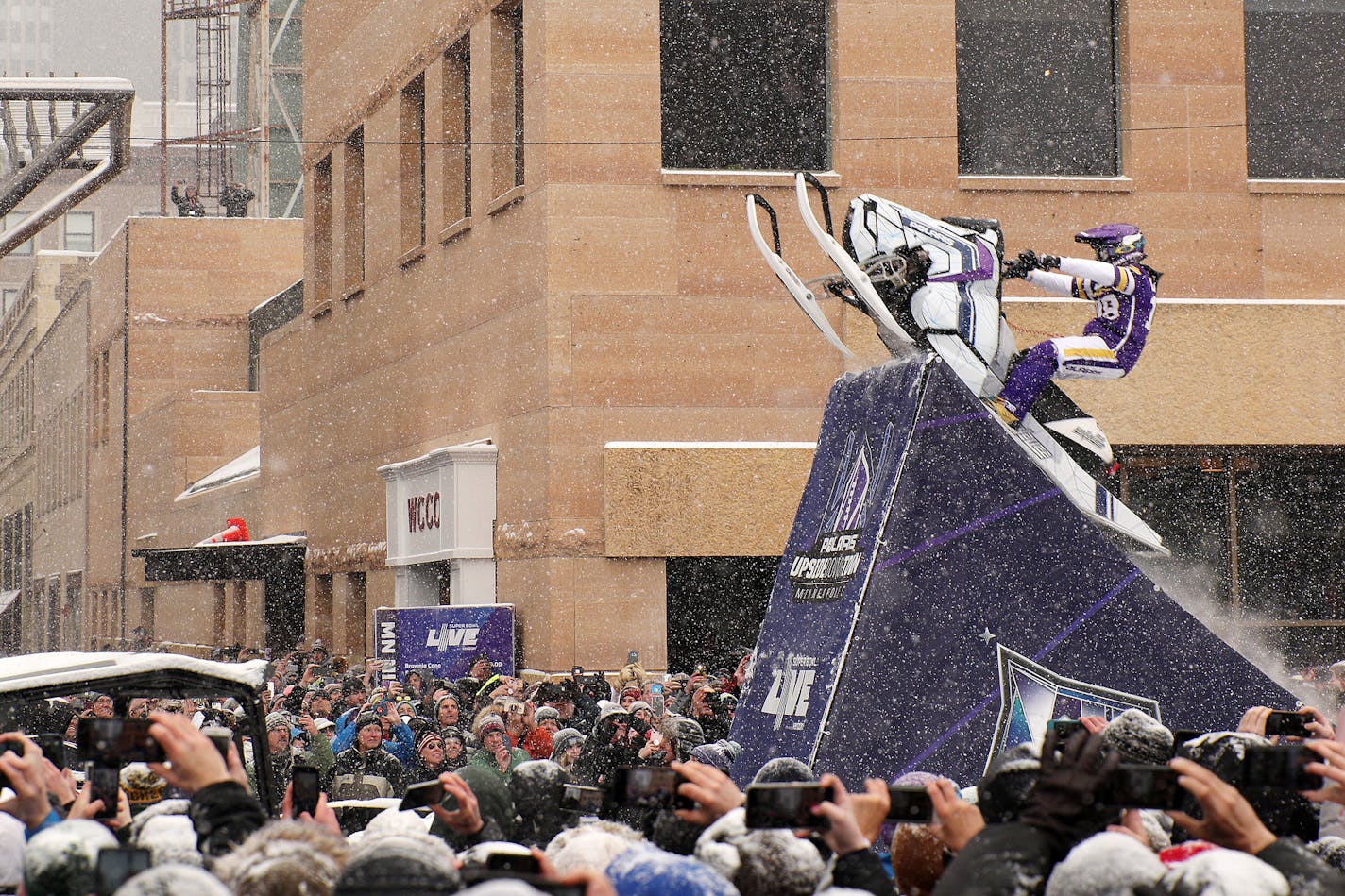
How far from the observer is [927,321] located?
437 inches

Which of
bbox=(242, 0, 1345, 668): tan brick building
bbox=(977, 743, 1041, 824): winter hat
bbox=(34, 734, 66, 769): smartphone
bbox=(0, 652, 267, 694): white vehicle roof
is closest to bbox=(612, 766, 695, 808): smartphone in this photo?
bbox=(977, 743, 1041, 824): winter hat

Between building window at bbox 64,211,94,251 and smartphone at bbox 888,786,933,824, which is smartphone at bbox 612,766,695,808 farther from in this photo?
building window at bbox 64,211,94,251

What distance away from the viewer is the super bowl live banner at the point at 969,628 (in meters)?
9.70

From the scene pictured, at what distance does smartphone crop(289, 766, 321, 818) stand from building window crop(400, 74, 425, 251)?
79.4ft

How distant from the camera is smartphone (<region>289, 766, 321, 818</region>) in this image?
526cm

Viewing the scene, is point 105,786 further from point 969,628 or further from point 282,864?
point 969,628

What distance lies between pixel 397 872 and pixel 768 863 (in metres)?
0.99

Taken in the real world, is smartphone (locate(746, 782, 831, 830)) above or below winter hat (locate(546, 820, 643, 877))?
above

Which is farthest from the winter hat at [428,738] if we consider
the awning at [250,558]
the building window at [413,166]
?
the awning at [250,558]

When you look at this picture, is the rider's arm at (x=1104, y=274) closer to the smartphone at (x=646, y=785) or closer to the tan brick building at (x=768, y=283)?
the smartphone at (x=646, y=785)

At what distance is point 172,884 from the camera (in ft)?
10.2

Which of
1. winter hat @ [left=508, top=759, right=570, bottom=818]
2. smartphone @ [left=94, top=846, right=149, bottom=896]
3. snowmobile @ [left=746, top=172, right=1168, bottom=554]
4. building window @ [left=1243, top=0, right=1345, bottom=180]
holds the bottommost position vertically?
winter hat @ [left=508, top=759, right=570, bottom=818]

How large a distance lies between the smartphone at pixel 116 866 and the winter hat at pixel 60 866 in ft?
1.26

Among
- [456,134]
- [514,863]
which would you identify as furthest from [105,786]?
[456,134]
